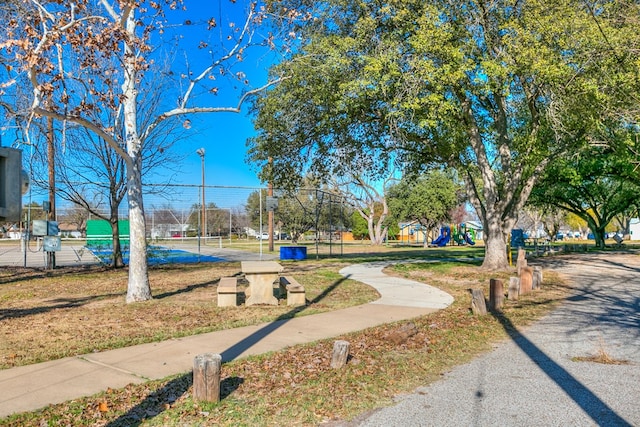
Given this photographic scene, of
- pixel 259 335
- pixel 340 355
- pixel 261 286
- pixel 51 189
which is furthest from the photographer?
pixel 51 189

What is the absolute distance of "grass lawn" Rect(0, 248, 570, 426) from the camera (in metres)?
4.72

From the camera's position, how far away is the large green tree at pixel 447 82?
13375 millimetres

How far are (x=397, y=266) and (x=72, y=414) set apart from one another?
16.1 meters

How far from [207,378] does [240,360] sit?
1.50 meters

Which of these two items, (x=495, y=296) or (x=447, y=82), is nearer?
(x=495, y=296)

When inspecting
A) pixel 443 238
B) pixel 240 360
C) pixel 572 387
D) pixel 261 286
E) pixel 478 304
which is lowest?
pixel 572 387

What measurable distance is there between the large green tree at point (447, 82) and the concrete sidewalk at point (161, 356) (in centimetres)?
621

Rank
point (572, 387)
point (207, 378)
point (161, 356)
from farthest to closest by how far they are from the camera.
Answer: point (161, 356), point (572, 387), point (207, 378)

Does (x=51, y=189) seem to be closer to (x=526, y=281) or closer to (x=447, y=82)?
(x=447, y=82)

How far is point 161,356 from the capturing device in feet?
21.5

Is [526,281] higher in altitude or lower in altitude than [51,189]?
lower

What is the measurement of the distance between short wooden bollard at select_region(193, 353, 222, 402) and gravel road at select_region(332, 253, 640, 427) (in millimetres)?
1240

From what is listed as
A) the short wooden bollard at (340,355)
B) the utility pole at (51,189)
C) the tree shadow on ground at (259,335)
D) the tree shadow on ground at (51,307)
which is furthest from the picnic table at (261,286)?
the utility pole at (51,189)

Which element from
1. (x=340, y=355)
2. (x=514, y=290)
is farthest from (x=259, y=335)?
(x=514, y=290)
